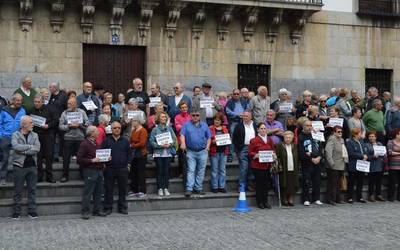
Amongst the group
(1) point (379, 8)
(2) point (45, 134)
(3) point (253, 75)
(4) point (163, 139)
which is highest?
(1) point (379, 8)

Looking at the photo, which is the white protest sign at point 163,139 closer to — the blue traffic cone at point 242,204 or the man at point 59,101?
the blue traffic cone at point 242,204

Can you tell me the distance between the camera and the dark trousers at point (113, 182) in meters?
12.7

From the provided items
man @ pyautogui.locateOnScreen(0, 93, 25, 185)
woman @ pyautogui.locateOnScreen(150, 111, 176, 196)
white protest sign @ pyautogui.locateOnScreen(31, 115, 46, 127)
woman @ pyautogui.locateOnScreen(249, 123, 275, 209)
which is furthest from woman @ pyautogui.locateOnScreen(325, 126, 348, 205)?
man @ pyautogui.locateOnScreen(0, 93, 25, 185)

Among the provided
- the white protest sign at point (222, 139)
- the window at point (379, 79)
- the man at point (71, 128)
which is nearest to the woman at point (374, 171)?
the white protest sign at point (222, 139)

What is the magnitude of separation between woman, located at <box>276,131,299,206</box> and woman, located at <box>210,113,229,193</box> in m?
1.31

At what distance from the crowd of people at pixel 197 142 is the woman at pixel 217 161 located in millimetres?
24

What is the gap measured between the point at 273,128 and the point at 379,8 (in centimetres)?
897

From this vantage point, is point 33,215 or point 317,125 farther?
point 317,125

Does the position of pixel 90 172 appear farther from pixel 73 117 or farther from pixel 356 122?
pixel 356 122

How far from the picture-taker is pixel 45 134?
1336cm

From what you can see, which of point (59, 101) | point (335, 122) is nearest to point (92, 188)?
point (59, 101)

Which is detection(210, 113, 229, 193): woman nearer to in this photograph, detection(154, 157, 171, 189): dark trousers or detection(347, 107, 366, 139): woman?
detection(154, 157, 171, 189): dark trousers

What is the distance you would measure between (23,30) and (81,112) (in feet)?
14.8

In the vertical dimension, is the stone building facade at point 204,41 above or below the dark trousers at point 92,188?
above
